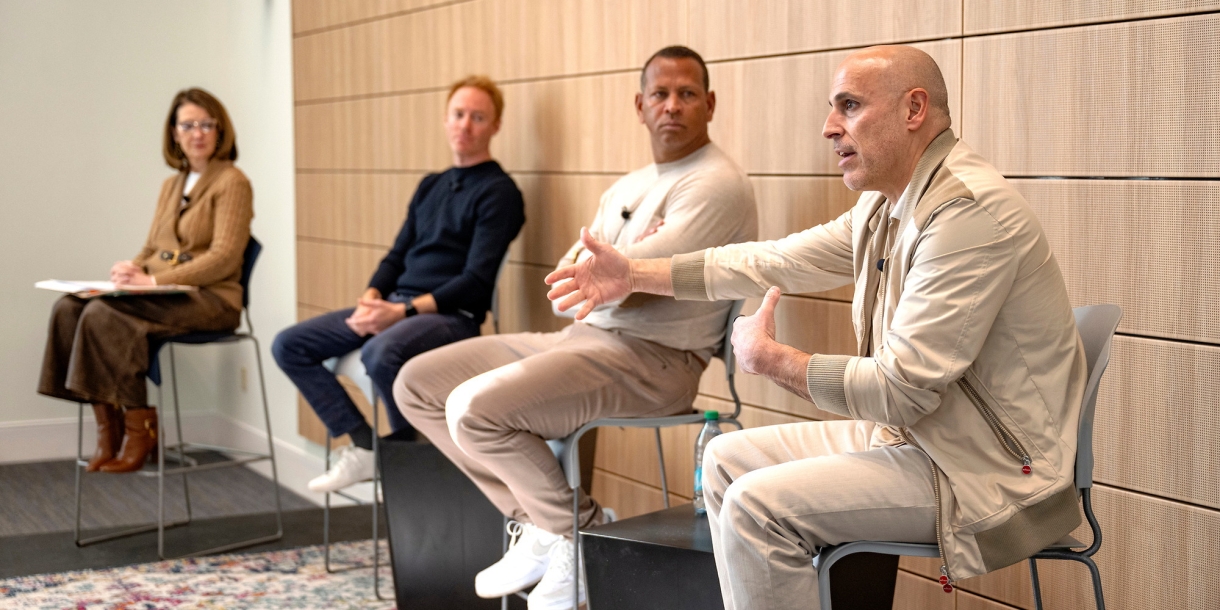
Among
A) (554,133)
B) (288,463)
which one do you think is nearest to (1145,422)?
(554,133)

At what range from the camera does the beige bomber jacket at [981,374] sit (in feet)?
5.42

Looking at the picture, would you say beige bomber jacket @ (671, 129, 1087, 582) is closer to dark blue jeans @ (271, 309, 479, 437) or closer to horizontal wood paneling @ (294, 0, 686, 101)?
horizontal wood paneling @ (294, 0, 686, 101)

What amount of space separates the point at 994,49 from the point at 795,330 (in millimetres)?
876

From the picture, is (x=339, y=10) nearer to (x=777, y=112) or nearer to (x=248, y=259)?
(x=248, y=259)

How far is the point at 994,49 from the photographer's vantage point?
2.30 metres

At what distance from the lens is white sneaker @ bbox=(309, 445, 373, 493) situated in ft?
11.5

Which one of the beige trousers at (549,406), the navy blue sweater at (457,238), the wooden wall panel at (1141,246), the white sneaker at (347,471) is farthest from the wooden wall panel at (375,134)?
the wooden wall panel at (1141,246)

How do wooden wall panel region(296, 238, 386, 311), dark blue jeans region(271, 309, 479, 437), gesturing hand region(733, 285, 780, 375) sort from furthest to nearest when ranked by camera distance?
wooden wall panel region(296, 238, 386, 311) < dark blue jeans region(271, 309, 479, 437) < gesturing hand region(733, 285, 780, 375)

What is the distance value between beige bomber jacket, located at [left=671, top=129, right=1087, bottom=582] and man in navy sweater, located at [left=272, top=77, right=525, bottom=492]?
6.09 feet

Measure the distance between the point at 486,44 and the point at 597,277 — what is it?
184 centimetres

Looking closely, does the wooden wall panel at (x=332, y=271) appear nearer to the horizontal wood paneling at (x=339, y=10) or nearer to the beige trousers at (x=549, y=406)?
the horizontal wood paneling at (x=339, y=10)

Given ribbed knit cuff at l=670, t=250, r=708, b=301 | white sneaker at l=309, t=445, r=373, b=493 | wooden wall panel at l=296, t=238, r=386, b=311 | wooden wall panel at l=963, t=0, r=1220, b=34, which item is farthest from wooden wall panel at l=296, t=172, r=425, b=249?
wooden wall panel at l=963, t=0, r=1220, b=34

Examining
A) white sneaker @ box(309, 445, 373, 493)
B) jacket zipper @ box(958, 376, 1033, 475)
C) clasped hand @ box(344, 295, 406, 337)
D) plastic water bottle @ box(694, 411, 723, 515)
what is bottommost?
white sneaker @ box(309, 445, 373, 493)

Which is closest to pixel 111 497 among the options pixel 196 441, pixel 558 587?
pixel 196 441
